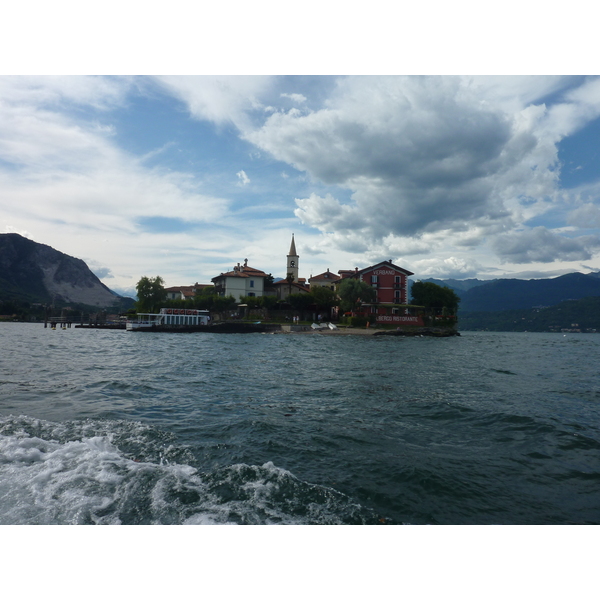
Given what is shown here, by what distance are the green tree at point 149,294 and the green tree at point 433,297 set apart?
50584 millimetres

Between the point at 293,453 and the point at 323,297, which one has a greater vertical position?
the point at 323,297

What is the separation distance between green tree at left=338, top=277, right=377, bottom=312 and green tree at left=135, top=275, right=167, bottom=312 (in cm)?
3682

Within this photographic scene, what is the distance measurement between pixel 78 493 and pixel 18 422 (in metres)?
4.19

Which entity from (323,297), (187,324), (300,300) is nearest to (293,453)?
(187,324)

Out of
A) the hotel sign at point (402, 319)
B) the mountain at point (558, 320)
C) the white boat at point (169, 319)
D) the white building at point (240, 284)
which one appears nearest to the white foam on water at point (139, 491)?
the white boat at point (169, 319)

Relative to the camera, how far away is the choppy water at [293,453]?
447cm

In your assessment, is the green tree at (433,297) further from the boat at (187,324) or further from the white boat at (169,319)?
the white boat at (169,319)

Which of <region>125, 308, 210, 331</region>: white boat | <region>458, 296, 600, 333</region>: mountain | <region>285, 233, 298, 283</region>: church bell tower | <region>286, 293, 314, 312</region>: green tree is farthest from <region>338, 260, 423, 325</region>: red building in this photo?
<region>458, 296, 600, 333</region>: mountain

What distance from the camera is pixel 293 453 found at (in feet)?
20.9

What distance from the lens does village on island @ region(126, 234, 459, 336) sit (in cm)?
5731

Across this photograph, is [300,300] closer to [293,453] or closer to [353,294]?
[353,294]

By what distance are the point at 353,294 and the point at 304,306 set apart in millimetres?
11155

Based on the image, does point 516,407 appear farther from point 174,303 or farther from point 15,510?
point 174,303
